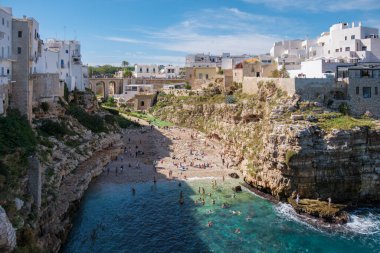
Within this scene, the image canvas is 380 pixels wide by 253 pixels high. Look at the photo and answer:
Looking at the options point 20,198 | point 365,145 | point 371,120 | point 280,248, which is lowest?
point 280,248

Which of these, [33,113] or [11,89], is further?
[33,113]

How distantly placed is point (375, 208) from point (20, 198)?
29.6m

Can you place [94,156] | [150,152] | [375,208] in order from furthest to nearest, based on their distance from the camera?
[150,152] → [94,156] → [375,208]

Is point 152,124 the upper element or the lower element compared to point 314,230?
upper

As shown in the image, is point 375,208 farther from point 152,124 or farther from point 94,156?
point 152,124

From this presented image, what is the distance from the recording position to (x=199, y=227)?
29688mm

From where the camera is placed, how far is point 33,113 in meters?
39.5

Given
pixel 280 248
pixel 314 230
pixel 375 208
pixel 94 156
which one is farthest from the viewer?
pixel 94 156

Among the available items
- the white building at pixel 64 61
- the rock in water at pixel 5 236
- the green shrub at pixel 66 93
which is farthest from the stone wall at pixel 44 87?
the rock in water at pixel 5 236

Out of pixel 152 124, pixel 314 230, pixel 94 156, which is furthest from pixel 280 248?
pixel 152 124

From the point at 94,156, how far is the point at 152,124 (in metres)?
27.3

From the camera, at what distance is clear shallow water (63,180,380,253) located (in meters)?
26.5

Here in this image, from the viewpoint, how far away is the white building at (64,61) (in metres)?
46.2

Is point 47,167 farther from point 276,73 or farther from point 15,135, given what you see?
point 276,73
